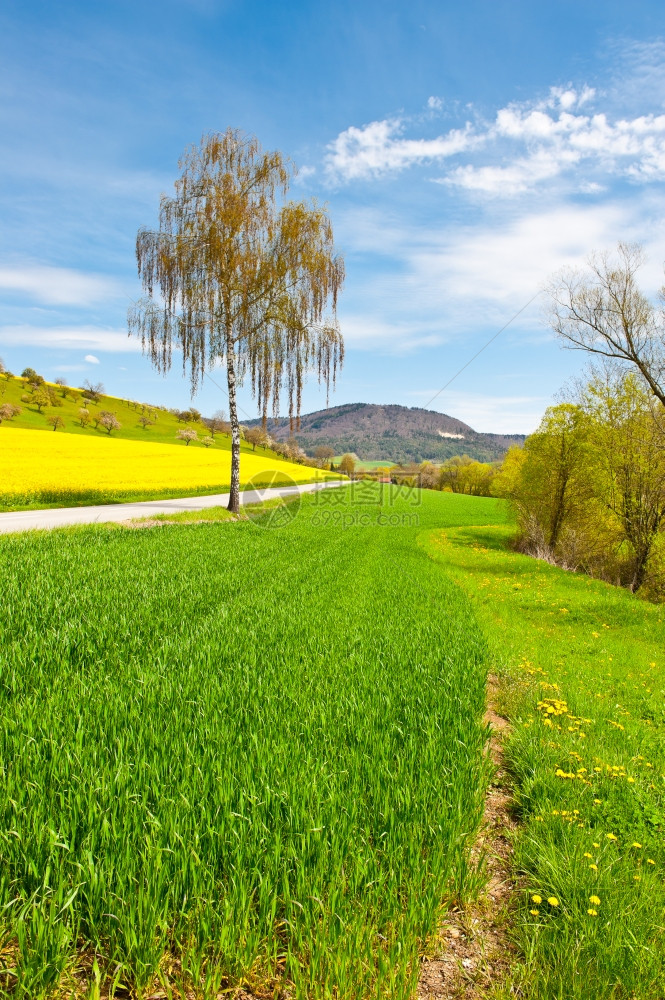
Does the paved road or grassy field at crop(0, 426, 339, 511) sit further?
grassy field at crop(0, 426, 339, 511)

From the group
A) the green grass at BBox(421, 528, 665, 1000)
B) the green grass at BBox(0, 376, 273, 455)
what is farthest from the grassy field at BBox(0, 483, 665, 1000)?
the green grass at BBox(0, 376, 273, 455)

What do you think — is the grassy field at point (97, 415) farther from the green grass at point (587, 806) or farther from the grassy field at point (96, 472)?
the green grass at point (587, 806)

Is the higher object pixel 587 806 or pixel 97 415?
pixel 97 415

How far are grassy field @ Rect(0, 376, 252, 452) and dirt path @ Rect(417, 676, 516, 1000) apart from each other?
63479mm

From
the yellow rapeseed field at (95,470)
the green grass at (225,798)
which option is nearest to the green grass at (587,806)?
the green grass at (225,798)

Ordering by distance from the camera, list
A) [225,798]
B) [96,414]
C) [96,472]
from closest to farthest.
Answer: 1. [225,798]
2. [96,472]
3. [96,414]

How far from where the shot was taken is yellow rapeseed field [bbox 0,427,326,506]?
23906 millimetres

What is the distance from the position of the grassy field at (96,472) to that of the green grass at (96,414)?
1597 centimetres

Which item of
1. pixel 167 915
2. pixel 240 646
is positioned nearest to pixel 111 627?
pixel 240 646

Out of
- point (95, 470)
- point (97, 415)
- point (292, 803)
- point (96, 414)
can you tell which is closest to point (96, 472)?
point (95, 470)

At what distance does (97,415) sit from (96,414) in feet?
3.09

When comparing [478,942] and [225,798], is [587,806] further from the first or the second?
[225,798]

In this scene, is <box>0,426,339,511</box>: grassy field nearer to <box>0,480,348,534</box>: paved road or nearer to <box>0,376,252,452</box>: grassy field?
<box>0,480,348,534</box>: paved road

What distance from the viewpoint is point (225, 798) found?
2799 mm
